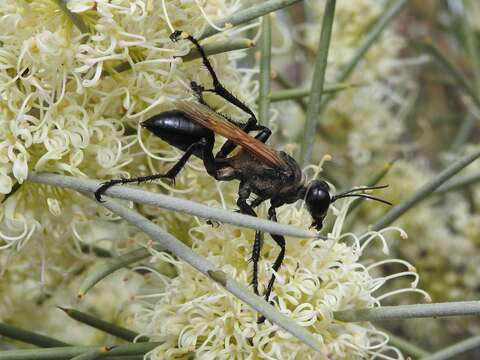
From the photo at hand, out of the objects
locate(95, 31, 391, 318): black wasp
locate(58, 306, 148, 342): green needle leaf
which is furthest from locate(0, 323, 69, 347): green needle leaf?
locate(95, 31, 391, 318): black wasp

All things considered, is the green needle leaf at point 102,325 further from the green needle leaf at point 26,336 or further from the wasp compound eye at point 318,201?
the wasp compound eye at point 318,201

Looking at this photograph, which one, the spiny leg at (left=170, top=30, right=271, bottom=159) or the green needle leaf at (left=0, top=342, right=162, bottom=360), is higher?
the spiny leg at (left=170, top=30, right=271, bottom=159)

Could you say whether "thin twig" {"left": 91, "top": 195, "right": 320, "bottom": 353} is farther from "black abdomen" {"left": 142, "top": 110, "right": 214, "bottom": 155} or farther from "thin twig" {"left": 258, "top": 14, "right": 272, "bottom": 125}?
"thin twig" {"left": 258, "top": 14, "right": 272, "bottom": 125}

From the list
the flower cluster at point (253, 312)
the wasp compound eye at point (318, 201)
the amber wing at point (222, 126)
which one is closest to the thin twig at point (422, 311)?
the flower cluster at point (253, 312)

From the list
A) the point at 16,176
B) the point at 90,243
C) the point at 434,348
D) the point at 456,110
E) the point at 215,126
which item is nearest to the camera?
the point at 16,176

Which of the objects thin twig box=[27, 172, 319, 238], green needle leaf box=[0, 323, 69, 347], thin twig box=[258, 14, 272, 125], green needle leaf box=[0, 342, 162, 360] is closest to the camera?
thin twig box=[27, 172, 319, 238]

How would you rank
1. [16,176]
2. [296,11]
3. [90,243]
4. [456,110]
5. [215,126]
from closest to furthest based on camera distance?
[16,176]
[215,126]
[90,243]
[456,110]
[296,11]

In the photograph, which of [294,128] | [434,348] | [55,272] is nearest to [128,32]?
[55,272]

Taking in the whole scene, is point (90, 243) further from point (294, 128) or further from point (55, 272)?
point (294, 128)
